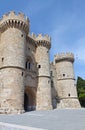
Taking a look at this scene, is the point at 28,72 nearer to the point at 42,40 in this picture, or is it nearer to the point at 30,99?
the point at 30,99

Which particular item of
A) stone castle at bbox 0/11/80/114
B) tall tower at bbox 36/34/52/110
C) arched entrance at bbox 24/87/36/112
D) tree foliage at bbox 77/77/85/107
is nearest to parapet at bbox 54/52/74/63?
stone castle at bbox 0/11/80/114

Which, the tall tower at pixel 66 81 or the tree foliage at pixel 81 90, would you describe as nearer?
the tall tower at pixel 66 81

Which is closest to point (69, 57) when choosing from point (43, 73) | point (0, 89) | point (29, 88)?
point (43, 73)

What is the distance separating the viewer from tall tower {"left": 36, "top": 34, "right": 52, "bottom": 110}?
21078 millimetres

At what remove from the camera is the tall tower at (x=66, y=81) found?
27817 mm

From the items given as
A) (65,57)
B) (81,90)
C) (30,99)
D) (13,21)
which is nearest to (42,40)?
(13,21)

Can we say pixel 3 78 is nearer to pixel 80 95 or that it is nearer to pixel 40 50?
pixel 40 50

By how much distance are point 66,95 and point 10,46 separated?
1496 cm

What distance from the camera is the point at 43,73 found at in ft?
73.3

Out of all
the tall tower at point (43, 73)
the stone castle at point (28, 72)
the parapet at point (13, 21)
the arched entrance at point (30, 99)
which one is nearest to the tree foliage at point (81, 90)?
the stone castle at point (28, 72)

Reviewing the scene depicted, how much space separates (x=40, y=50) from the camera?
23.7 metres

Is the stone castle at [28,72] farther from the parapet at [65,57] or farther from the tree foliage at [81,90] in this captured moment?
the tree foliage at [81,90]

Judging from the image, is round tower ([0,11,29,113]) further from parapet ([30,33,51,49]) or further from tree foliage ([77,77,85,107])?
tree foliage ([77,77,85,107])

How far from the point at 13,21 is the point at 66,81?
1529cm
